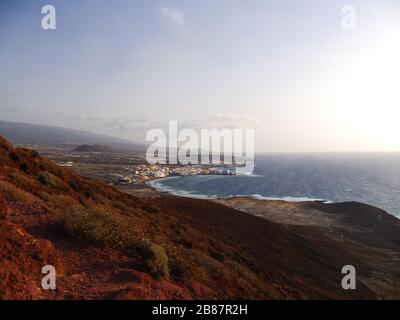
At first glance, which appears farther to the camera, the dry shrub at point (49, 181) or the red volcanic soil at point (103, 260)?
the dry shrub at point (49, 181)

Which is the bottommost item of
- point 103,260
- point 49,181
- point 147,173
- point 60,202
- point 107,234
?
point 147,173

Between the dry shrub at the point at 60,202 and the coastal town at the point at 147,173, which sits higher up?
the dry shrub at the point at 60,202

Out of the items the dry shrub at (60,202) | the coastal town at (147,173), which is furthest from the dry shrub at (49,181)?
the coastal town at (147,173)

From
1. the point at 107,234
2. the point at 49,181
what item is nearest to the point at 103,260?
the point at 107,234

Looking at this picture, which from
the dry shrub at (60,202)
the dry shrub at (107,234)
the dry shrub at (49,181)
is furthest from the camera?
the dry shrub at (49,181)

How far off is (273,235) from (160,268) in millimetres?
20628

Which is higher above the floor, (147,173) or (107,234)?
(107,234)

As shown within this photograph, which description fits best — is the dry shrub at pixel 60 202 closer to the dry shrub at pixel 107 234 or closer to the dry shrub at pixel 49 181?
the dry shrub at pixel 107 234

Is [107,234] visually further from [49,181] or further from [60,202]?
[49,181]

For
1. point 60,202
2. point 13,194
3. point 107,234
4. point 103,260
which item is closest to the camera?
point 103,260

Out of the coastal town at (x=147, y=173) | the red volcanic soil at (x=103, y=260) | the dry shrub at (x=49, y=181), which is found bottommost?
the coastal town at (x=147, y=173)

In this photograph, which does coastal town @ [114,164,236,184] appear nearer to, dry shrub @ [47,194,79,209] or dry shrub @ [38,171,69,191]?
dry shrub @ [38,171,69,191]

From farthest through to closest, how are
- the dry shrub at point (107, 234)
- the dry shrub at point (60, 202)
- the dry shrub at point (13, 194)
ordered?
the dry shrub at point (60, 202), the dry shrub at point (13, 194), the dry shrub at point (107, 234)
